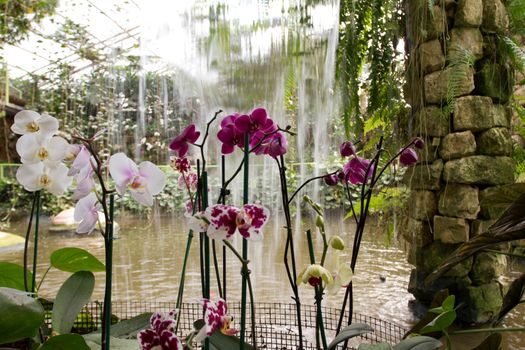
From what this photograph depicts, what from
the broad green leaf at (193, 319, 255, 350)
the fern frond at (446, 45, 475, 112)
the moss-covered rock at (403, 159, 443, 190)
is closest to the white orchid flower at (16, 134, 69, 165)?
the broad green leaf at (193, 319, 255, 350)

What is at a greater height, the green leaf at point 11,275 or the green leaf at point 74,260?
the green leaf at point 74,260

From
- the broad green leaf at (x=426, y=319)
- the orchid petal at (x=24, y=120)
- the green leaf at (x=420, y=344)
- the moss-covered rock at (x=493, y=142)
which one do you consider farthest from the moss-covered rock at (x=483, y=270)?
the orchid petal at (x=24, y=120)

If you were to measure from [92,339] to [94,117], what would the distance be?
637 cm

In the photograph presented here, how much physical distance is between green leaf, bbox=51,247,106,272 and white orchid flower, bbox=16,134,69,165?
0.11m

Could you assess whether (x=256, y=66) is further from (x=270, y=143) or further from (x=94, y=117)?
(x=94, y=117)

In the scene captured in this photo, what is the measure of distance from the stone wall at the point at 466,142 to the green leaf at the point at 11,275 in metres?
1.46

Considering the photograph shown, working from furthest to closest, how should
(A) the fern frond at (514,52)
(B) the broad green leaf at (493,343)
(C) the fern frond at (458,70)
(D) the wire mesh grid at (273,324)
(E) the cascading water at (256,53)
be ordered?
(E) the cascading water at (256,53) < (A) the fern frond at (514,52) < (C) the fern frond at (458,70) < (D) the wire mesh grid at (273,324) < (B) the broad green leaf at (493,343)

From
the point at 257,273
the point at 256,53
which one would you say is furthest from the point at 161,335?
the point at 257,273

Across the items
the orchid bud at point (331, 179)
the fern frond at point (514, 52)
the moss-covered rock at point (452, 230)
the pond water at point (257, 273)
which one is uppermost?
the fern frond at point (514, 52)

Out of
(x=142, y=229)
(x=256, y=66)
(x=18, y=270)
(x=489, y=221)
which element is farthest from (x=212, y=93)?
(x=142, y=229)

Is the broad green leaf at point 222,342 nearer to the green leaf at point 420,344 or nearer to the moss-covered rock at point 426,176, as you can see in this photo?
the green leaf at point 420,344

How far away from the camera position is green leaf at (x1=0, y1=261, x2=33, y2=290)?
0.46m

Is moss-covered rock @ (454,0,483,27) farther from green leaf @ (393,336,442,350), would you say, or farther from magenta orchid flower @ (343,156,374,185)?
green leaf @ (393,336,442,350)

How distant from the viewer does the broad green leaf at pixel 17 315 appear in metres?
0.30
